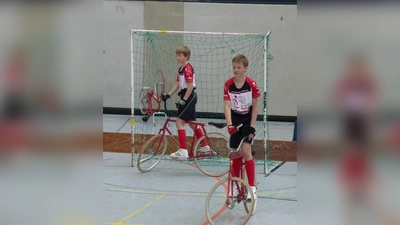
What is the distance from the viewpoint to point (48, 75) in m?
1.14

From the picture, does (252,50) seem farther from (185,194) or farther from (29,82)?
(29,82)

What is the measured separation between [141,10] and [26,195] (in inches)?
491

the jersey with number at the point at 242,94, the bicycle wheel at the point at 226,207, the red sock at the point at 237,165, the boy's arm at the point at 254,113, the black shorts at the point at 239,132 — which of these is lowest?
the bicycle wheel at the point at 226,207

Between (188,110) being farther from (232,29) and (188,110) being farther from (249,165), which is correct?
(232,29)

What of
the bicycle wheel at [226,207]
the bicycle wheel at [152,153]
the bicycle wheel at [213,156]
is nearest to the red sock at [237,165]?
the bicycle wheel at [226,207]

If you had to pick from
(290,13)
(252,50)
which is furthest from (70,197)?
(290,13)

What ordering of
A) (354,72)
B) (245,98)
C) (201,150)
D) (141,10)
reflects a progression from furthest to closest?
(141,10), (201,150), (245,98), (354,72)

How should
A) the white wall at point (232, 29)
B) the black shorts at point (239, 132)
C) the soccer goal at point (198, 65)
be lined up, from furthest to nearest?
1. the white wall at point (232, 29)
2. the soccer goal at point (198, 65)
3. the black shorts at point (239, 132)

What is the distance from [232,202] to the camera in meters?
4.50

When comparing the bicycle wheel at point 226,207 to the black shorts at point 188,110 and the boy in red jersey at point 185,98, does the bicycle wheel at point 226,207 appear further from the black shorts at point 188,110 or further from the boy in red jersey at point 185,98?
the black shorts at point 188,110

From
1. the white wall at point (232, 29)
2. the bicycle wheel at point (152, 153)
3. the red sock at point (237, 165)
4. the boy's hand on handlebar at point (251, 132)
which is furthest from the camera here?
→ the white wall at point (232, 29)

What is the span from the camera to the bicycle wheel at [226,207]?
4391mm

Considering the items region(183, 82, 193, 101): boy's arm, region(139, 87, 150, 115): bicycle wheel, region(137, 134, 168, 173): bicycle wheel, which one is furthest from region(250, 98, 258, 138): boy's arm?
region(139, 87, 150, 115): bicycle wheel

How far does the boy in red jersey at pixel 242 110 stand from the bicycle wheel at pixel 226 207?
0.17m
